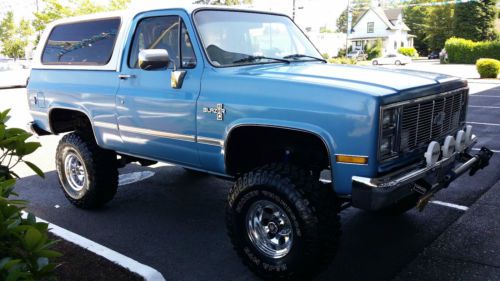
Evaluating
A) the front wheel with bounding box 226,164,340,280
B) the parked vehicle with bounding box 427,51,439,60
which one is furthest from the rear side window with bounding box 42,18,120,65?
the parked vehicle with bounding box 427,51,439,60

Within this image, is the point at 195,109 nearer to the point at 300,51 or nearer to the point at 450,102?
the point at 300,51

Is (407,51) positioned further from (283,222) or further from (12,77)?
(283,222)

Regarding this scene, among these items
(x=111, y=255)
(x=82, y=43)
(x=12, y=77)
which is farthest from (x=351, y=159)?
(x=12, y=77)

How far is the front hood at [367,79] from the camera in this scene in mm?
3307

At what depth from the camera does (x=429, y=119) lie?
12.3ft

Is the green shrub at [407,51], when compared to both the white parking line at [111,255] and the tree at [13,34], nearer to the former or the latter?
the tree at [13,34]

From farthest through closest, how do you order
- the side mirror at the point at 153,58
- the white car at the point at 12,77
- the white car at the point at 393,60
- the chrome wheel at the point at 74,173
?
the white car at the point at 393,60 → the white car at the point at 12,77 → the chrome wheel at the point at 74,173 → the side mirror at the point at 153,58

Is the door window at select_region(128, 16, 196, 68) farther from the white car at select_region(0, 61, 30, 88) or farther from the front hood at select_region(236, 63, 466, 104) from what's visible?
the white car at select_region(0, 61, 30, 88)

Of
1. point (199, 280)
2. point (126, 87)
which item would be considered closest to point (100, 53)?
point (126, 87)

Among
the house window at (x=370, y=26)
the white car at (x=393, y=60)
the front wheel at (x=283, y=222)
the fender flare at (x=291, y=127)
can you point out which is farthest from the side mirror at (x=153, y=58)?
the house window at (x=370, y=26)

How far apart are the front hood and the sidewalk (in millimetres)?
1445

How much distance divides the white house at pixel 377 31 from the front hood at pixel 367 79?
217 feet

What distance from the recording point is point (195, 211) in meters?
5.41

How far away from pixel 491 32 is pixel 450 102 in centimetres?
6170
